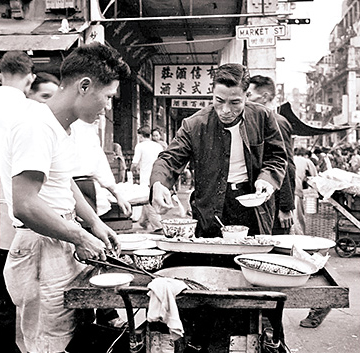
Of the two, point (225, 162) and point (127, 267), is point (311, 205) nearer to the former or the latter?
point (225, 162)

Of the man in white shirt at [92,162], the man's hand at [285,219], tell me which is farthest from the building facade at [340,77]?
the man in white shirt at [92,162]

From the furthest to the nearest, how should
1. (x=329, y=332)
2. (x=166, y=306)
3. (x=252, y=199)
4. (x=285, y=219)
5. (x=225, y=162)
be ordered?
(x=285, y=219) → (x=329, y=332) → (x=225, y=162) → (x=252, y=199) → (x=166, y=306)

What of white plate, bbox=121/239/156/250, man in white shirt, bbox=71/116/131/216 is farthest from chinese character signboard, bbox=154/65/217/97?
white plate, bbox=121/239/156/250

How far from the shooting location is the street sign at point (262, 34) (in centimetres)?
846

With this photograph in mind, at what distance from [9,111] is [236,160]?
175 centimetres

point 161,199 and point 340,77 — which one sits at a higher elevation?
point 340,77

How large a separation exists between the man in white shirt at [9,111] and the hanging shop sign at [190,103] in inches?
602

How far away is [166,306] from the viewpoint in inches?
74.6

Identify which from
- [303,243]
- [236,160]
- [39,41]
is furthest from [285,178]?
[39,41]

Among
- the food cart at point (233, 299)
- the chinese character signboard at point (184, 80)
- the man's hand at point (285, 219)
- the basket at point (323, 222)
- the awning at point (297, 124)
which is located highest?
the chinese character signboard at point (184, 80)

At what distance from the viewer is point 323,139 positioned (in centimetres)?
6091

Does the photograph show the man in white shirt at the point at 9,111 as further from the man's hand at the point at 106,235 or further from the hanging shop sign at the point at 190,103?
the hanging shop sign at the point at 190,103

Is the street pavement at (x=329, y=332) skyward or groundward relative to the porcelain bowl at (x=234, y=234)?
groundward

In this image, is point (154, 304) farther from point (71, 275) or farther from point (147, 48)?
Answer: point (147, 48)
